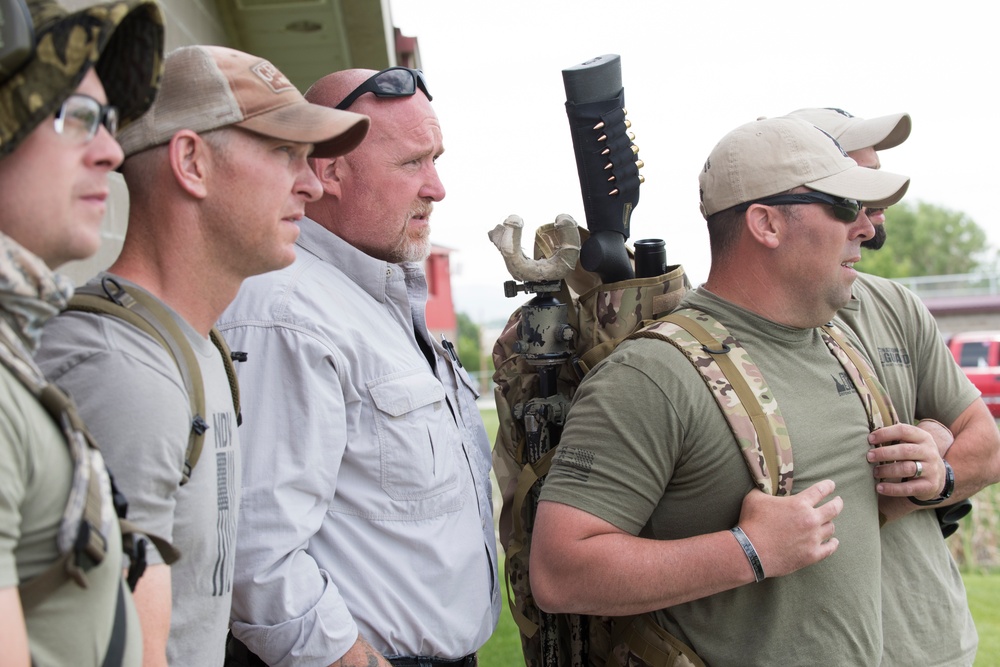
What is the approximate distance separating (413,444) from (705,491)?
0.70 m

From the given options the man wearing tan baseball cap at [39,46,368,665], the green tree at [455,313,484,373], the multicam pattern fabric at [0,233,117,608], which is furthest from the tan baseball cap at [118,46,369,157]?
the green tree at [455,313,484,373]

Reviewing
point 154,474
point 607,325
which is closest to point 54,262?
point 154,474

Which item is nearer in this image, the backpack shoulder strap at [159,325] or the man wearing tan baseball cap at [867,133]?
the backpack shoulder strap at [159,325]

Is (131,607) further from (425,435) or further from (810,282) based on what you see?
(810,282)

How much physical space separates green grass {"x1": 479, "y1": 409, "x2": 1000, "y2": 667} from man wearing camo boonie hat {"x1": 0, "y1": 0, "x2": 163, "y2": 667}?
15.0 ft

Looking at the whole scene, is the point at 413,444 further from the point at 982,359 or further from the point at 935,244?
the point at 935,244

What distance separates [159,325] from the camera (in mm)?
1418

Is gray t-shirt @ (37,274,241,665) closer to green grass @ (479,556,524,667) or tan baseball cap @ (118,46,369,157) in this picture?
tan baseball cap @ (118,46,369,157)

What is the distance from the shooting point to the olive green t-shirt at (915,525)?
235cm

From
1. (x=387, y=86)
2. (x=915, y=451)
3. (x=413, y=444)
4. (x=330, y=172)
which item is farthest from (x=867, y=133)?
(x=413, y=444)

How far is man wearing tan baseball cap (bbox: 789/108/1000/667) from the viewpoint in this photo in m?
2.33

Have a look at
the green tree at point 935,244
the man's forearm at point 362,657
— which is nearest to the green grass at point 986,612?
the man's forearm at point 362,657

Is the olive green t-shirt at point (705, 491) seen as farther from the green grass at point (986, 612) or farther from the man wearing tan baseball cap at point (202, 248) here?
the green grass at point (986, 612)

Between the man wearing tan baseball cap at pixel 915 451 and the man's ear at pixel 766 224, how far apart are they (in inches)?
22.4
